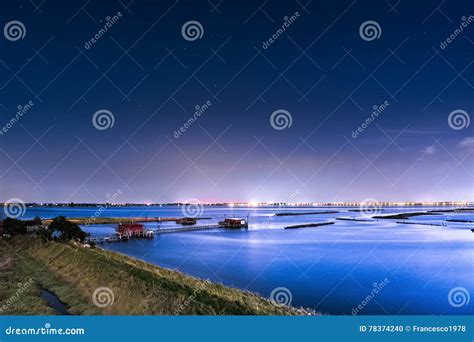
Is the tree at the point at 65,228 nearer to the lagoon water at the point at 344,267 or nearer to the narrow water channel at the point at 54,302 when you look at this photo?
the lagoon water at the point at 344,267

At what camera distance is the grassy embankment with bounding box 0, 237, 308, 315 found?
1088 centimetres

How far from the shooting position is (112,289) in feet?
41.5

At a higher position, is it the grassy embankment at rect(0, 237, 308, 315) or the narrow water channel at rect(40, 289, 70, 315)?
the grassy embankment at rect(0, 237, 308, 315)

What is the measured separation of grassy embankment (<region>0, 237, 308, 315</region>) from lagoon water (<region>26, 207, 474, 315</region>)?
8.79 m

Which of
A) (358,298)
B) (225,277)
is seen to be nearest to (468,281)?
(358,298)

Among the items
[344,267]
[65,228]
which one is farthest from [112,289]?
[344,267]

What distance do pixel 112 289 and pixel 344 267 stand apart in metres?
22.8

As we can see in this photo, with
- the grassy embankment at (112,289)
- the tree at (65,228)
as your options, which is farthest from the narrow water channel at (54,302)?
the tree at (65,228)

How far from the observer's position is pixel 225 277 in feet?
90.4

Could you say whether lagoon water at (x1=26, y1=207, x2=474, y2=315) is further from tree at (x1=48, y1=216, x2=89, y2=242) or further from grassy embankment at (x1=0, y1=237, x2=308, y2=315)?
grassy embankment at (x1=0, y1=237, x2=308, y2=315)

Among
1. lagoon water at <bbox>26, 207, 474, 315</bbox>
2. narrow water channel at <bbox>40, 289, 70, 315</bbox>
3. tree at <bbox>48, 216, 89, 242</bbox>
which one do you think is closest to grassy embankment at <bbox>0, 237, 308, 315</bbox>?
narrow water channel at <bbox>40, 289, 70, 315</bbox>

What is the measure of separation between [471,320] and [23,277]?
1620 cm

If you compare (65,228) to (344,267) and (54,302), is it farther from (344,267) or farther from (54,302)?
(344,267)

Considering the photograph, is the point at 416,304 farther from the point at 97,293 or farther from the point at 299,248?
the point at 299,248
